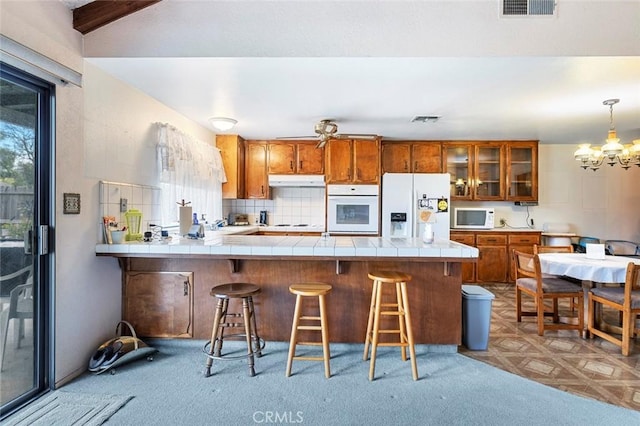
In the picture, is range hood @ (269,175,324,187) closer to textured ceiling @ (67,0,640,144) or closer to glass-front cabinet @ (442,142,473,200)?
glass-front cabinet @ (442,142,473,200)

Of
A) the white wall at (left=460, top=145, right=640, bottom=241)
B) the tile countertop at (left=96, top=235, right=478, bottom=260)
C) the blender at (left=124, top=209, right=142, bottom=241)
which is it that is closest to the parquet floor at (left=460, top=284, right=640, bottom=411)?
the tile countertop at (left=96, top=235, right=478, bottom=260)

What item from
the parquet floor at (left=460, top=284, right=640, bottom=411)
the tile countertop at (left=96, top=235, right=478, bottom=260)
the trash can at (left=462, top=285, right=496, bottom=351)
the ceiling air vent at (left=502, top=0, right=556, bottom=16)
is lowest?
the parquet floor at (left=460, top=284, right=640, bottom=411)

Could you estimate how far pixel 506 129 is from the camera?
4277 mm

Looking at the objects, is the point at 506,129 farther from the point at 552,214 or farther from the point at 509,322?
the point at 509,322

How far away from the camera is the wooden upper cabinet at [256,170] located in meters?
5.06

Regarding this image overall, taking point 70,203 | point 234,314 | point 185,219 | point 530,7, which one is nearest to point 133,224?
point 185,219

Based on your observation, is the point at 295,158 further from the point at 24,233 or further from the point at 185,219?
the point at 24,233

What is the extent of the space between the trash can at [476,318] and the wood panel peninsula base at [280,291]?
14cm

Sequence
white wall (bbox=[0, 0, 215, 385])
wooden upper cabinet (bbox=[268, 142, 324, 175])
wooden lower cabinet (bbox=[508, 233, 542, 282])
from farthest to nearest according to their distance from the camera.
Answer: wooden upper cabinet (bbox=[268, 142, 324, 175]) < wooden lower cabinet (bbox=[508, 233, 542, 282]) < white wall (bbox=[0, 0, 215, 385])

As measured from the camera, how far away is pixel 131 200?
9.45 ft

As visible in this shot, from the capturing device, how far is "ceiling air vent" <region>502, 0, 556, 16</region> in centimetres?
217

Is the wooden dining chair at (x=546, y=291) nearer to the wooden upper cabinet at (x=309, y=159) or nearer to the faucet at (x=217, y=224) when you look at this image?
the wooden upper cabinet at (x=309, y=159)

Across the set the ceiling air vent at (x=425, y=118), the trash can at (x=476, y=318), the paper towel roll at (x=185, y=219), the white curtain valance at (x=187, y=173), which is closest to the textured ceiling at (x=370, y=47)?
the white curtain valance at (x=187, y=173)

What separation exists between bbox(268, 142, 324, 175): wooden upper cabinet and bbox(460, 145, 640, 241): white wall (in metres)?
2.35
